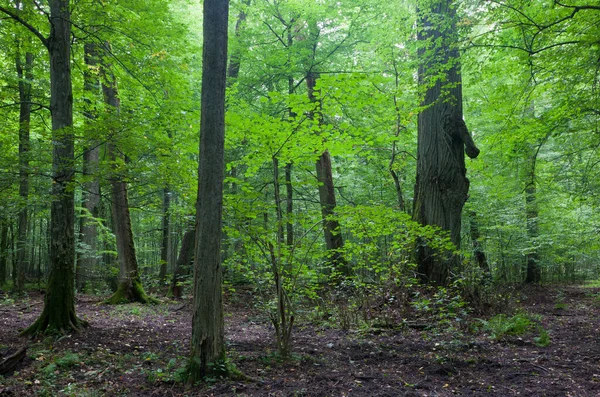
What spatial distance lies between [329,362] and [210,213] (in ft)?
7.82

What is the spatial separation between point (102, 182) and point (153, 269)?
83.5 feet

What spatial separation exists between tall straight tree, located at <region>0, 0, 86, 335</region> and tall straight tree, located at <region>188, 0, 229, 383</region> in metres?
2.50

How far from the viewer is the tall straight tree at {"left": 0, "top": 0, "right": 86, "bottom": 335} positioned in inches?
202

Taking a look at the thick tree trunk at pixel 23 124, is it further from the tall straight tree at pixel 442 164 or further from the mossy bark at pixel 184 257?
the tall straight tree at pixel 442 164

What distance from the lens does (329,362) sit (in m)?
4.48

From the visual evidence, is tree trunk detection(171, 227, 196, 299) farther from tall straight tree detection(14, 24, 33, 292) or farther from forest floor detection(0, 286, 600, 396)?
tall straight tree detection(14, 24, 33, 292)

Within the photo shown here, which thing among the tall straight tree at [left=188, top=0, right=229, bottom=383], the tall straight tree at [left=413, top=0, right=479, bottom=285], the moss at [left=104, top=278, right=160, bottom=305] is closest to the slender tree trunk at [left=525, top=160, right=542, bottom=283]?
the tall straight tree at [left=413, top=0, right=479, bottom=285]

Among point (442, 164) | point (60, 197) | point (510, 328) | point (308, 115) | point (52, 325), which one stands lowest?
point (510, 328)

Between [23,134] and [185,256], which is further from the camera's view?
[185,256]

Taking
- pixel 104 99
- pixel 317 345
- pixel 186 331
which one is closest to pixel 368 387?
pixel 317 345

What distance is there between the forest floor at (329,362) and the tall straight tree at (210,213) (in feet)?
1.05

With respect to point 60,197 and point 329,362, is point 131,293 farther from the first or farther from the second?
point 329,362

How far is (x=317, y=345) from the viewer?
5.31m

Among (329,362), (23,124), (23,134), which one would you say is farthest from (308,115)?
(23,134)
